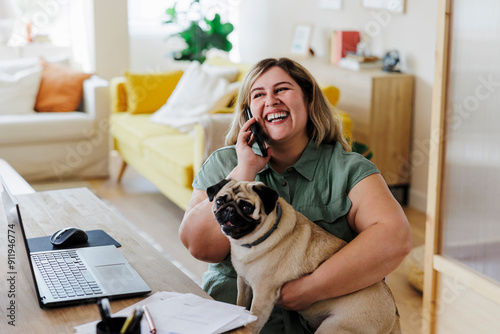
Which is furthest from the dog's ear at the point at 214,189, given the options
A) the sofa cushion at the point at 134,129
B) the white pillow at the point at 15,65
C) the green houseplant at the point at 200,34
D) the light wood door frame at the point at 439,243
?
the green houseplant at the point at 200,34

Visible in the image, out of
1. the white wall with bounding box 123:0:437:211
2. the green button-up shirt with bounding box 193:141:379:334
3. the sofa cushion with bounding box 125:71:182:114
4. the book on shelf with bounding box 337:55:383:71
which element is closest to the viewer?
the green button-up shirt with bounding box 193:141:379:334

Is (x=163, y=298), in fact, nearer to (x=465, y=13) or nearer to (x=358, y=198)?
(x=358, y=198)

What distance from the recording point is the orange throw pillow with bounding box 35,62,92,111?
501cm

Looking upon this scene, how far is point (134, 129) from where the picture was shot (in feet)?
14.8

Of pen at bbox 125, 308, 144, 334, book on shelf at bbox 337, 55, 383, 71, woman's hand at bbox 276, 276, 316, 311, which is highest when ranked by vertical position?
book on shelf at bbox 337, 55, 383, 71

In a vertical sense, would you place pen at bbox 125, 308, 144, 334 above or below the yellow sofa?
above

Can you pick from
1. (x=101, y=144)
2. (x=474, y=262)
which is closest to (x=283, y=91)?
(x=474, y=262)

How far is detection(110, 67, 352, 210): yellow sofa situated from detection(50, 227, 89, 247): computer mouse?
189 cm

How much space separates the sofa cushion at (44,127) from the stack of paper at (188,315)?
12.1 feet

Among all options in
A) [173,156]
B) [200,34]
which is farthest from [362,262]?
[200,34]

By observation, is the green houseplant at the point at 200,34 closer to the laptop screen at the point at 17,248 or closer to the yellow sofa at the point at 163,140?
the yellow sofa at the point at 163,140

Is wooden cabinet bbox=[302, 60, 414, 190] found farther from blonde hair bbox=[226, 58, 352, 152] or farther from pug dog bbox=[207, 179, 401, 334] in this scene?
pug dog bbox=[207, 179, 401, 334]

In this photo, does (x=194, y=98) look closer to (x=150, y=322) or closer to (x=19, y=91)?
(x=19, y=91)

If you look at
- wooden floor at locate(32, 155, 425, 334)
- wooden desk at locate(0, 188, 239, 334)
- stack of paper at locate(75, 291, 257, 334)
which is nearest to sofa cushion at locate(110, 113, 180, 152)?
wooden floor at locate(32, 155, 425, 334)
